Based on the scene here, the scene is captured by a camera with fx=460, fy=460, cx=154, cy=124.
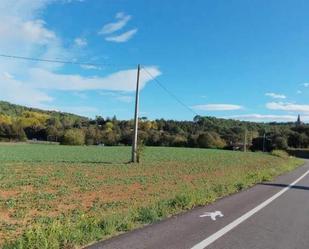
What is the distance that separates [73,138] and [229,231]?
114m

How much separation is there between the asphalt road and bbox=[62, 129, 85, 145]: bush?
110 meters

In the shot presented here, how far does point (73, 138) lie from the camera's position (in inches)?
4751

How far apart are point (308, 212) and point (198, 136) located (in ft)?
382

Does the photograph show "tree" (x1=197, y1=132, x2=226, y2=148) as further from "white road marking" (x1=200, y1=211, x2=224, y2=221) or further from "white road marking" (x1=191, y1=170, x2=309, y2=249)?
"white road marking" (x1=200, y1=211, x2=224, y2=221)

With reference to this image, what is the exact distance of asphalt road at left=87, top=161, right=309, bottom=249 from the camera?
720 cm

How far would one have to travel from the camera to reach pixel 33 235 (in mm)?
6840

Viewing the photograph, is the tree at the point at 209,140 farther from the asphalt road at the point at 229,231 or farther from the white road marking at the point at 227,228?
the asphalt road at the point at 229,231

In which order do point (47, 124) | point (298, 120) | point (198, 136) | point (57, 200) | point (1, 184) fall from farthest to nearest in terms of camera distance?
point (298, 120), point (47, 124), point (198, 136), point (1, 184), point (57, 200)

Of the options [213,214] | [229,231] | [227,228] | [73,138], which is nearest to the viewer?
[229,231]

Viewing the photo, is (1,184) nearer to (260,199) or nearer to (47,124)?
(260,199)

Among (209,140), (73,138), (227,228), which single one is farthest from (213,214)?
(209,140)

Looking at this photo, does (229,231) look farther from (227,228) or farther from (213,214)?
(213,214)

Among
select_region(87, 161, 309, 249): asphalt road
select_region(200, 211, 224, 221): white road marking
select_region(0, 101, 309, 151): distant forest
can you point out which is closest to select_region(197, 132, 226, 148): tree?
select_region(0, 101, 309, 151): distant forest

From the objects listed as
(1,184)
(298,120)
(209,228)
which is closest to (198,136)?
(298,120)
